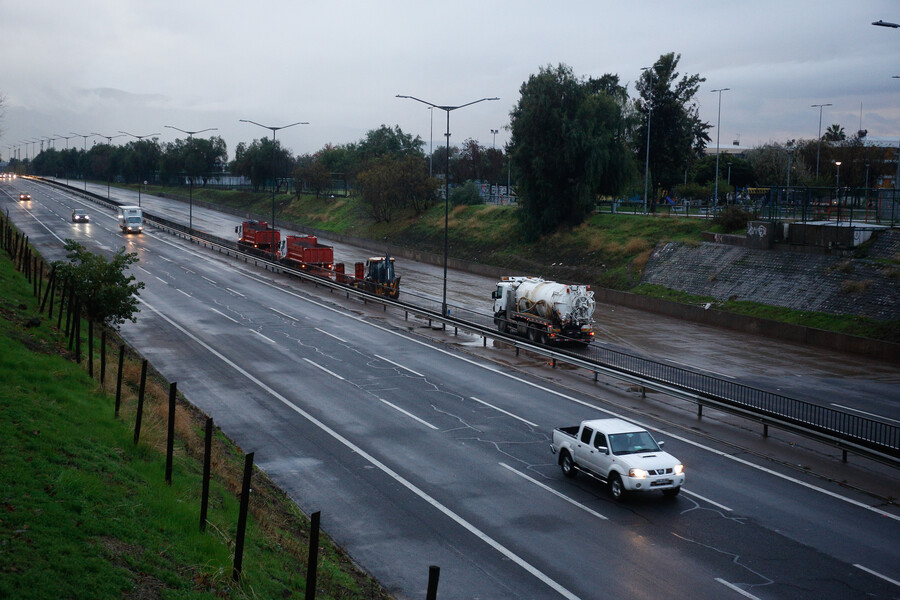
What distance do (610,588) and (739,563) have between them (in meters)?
→ 2.74

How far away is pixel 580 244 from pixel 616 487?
52.3 meters

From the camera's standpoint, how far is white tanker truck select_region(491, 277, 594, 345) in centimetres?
3731

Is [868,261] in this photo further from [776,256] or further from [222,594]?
[222,594]

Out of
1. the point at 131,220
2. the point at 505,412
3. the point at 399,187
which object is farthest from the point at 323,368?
the point at 399,187

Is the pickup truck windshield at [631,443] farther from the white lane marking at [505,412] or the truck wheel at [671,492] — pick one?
the white lane marking at [505,412]

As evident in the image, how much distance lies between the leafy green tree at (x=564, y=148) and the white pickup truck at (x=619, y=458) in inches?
2141

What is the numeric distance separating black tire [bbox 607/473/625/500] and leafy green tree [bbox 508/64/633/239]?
5577 cm

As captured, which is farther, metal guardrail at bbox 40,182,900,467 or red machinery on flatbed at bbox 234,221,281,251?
red machinery on flatbed at bbox 234,221,281,251

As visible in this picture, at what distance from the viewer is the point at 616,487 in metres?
17.8

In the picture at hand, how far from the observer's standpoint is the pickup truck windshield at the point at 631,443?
1817 centimetres

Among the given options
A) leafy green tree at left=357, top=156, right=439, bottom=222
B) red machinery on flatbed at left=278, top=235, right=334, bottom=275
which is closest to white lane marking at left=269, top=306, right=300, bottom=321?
red machinery on flatbed at left=278, top=235, right=334, bottom=275

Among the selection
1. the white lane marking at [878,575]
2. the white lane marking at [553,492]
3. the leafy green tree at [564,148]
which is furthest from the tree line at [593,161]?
the white lane marking at [878,575]

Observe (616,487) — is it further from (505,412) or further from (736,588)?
(505,412)

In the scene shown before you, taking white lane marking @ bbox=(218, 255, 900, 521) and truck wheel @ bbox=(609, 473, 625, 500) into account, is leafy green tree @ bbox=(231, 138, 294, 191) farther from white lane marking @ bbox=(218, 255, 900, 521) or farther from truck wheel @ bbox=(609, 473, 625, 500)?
truck wheel @ bbox=(609, 473, 625, 500)
